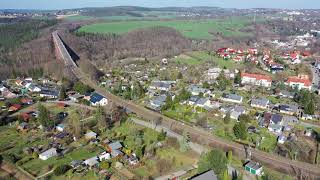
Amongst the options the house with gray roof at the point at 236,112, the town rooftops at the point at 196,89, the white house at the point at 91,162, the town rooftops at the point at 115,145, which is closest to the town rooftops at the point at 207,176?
the white house at the point at 91,162

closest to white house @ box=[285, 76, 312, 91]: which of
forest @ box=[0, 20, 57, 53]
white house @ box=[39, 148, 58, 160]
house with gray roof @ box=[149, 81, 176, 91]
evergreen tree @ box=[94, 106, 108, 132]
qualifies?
house with gray roof @ box=[149, 81, 176, 91]

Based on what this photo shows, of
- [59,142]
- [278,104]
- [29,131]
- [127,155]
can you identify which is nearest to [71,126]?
[59,142]

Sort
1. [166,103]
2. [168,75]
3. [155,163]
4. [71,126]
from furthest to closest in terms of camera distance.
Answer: [168,75] < [166,103] < [71,126] < [155,163]

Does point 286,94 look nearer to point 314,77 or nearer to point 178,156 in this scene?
point 314,77

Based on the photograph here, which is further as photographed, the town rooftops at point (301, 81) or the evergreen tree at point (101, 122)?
the town rooftops at point (301, 81)

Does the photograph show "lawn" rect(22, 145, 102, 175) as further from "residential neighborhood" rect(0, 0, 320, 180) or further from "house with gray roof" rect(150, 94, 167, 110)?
"house with gray roof" rect(150, 94, 167, 110)

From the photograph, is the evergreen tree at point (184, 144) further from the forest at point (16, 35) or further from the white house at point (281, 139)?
the forest at point (16, 35)

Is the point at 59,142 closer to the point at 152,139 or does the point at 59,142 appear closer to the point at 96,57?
the point at 152,139
